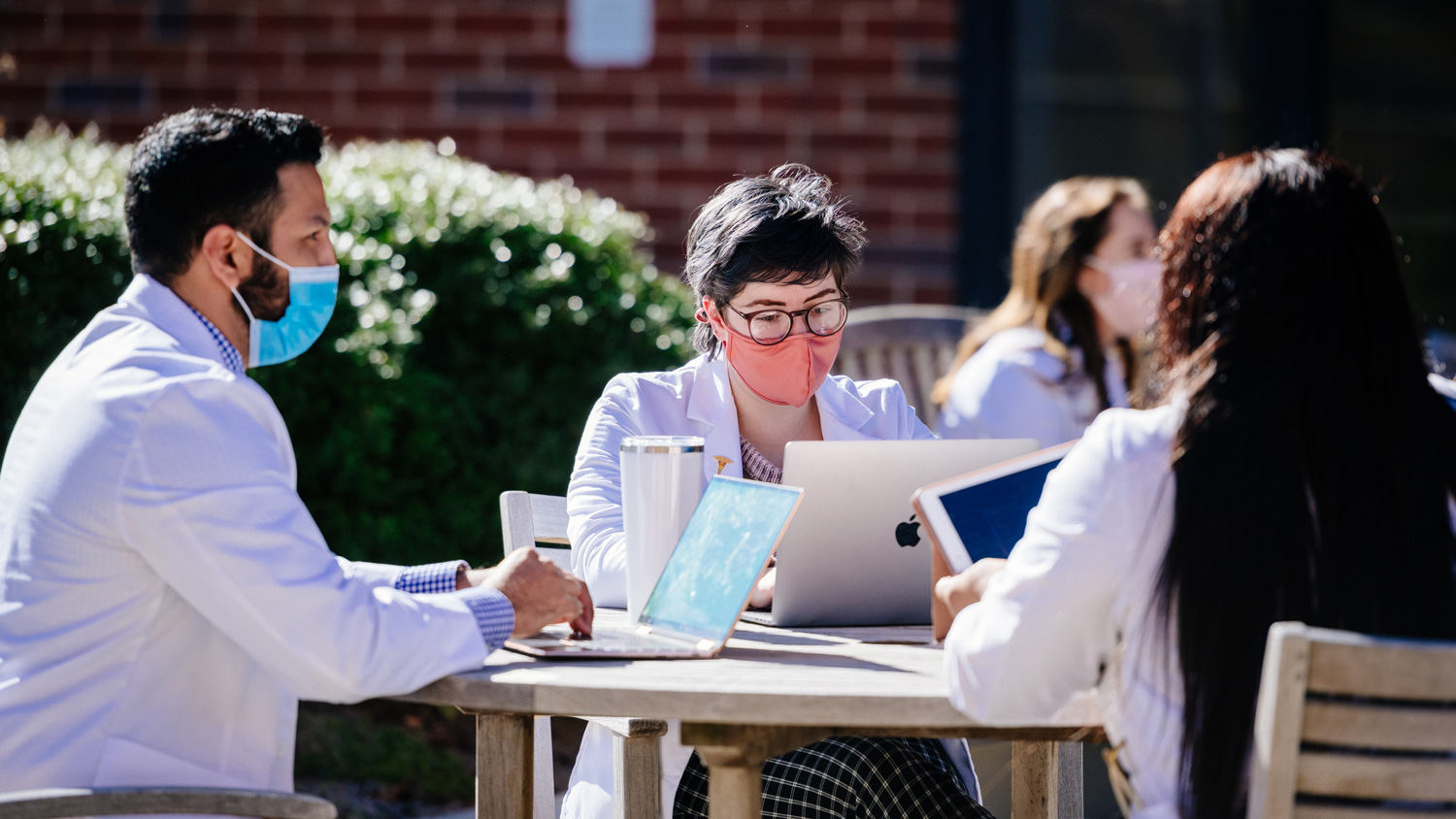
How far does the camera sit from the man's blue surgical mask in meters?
2.26

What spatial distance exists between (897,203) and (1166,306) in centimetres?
437

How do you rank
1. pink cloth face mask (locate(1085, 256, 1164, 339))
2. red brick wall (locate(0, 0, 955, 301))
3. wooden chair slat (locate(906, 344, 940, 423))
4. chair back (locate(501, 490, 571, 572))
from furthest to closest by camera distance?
1. red brick wall (locate(0, 0, 955, 301))
2. wooden chair slat (locate(906, 344, 940, 423))
3. pink cloth face mask (locate(1085, 256, 1164, 339))
4. chair back (locate(501, 490, 571, 572))

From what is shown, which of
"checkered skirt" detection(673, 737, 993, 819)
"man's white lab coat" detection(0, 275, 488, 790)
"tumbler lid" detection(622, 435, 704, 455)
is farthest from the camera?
"checkered skirt" detection(673, 737, 993, 819)

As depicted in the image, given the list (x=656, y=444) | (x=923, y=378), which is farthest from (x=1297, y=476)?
(x=923, y=378)

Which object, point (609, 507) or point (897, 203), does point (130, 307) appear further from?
point (897, 203)

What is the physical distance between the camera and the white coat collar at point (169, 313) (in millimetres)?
2096

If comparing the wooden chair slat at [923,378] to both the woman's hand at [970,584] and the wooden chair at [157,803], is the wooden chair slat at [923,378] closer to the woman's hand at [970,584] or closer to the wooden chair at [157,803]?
the woman's hand at [970,584]

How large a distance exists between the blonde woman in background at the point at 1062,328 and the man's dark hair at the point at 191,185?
8.95 feet

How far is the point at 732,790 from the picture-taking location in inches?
72.1

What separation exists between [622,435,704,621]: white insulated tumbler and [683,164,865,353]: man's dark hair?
0.67 metres

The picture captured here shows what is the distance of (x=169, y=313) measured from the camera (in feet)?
6.92

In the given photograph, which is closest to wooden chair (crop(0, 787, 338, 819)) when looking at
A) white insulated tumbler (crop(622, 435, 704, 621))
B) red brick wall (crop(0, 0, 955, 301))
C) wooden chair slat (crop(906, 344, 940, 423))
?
white insulated tumbler (crop(622, 435, 704, 621))

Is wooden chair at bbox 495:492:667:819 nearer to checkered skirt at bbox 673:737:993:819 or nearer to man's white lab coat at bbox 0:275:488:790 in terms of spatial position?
checkered skirt at bbox 673:737:993:819

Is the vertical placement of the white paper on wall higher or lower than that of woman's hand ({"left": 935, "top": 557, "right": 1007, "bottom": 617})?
higher
